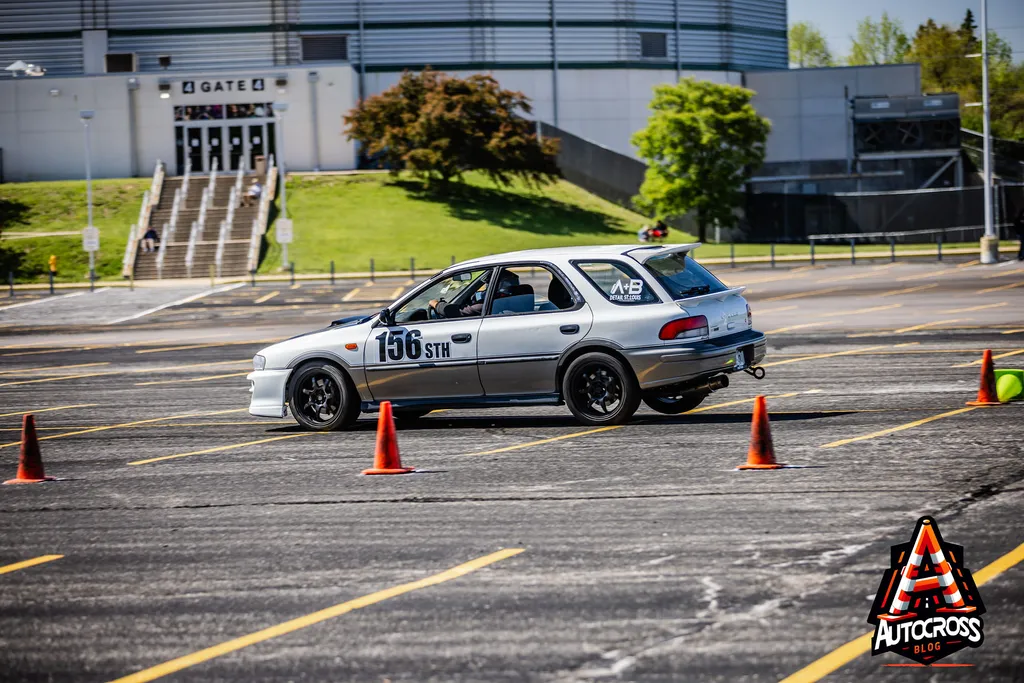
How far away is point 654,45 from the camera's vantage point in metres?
82.4

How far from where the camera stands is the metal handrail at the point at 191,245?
53.8 m

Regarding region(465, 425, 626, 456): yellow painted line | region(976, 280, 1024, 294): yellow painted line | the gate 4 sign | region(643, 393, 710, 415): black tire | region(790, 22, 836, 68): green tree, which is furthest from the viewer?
region(790, 22, 836, 68): green tree

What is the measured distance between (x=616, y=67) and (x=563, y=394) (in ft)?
231

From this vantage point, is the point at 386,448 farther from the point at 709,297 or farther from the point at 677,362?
the point at 709,297

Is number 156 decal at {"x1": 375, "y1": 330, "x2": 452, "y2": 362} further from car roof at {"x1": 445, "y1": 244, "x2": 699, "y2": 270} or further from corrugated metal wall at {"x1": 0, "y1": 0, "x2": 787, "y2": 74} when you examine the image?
corrugated metal wall at {"x1": 0, "y1": 0, "x2": 787, "y2": 74}

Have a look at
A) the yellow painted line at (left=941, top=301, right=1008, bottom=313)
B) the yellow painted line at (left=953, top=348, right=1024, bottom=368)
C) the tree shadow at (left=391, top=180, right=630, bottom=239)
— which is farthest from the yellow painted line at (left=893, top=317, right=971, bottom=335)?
the tree shadow at (left=391, top=180, right=630, bottom=239)

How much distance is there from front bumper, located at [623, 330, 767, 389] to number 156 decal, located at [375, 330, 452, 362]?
72.7 inches

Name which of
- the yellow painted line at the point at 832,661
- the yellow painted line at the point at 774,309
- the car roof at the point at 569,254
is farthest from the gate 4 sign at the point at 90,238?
the yellow painted line at the point at 832,661

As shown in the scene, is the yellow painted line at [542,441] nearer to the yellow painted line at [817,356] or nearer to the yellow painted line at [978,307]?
the yellow painted line at [817,356]

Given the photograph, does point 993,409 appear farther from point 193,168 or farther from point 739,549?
point 193,168

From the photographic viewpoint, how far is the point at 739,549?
24.2 ft

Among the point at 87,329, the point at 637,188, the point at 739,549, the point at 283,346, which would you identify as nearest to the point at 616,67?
the point at 637,188

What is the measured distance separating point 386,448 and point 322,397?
9.67ft

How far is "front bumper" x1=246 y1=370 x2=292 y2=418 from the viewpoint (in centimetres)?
1337
